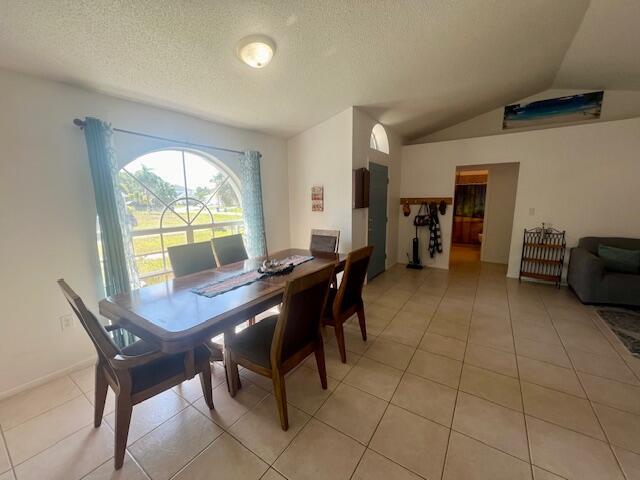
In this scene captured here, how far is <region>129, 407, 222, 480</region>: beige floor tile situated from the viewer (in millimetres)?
1347

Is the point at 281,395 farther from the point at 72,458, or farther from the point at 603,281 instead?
the point at 603,281

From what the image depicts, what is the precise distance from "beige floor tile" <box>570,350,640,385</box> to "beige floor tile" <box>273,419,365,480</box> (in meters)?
2.00

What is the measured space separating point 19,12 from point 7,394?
8.18 feet

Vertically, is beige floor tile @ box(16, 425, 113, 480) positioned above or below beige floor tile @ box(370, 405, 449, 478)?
below

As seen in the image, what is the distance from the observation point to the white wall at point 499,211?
5066 millimetres

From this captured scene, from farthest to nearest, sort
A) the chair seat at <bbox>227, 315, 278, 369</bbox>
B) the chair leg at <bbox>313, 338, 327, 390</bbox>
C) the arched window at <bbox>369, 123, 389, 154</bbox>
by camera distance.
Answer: the arched window at <bbox>369, 123, 389, 154</bbox>
the chair leg at <bbox>313, 338, 327, 390</bbox>
the chair seat at <bbox>227, 315, 278, 369</bbox>

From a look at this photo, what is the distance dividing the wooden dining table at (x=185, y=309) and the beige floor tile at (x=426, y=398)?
43.7 inches

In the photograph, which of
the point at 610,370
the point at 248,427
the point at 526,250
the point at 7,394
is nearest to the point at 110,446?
the point at 248,427

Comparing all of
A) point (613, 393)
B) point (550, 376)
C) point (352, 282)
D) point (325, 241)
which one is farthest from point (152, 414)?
point (613, 393)

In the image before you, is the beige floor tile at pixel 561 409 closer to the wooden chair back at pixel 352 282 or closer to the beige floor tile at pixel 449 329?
the beige floor tile at pixel 449 329

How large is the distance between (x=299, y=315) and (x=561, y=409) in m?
1.81

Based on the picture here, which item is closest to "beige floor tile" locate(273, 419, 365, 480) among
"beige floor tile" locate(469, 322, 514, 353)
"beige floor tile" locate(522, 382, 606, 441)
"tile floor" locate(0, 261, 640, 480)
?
"tile floor" locate(0, 261, 640, 480)

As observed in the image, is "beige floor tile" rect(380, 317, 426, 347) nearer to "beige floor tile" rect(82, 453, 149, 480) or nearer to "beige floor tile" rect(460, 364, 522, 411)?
"beige floor tile" rect(460, 364, 522, 411)

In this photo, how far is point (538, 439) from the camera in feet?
4.75
